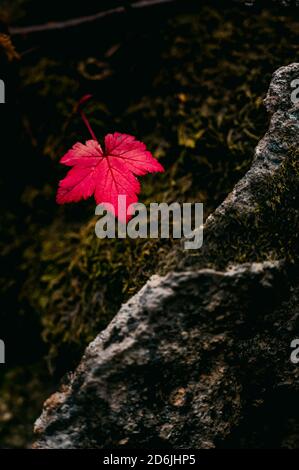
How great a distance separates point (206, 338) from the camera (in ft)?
3.59

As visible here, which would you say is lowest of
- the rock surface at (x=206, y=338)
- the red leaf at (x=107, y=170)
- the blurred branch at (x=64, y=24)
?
the rock surface at (x=206, y=338)

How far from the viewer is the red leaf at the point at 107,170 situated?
3.91 feet

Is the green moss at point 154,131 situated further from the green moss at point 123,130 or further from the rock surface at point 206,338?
the rock surface at point 206,338

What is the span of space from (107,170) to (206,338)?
0.55 m

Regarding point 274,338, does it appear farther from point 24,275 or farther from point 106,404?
point 24,275

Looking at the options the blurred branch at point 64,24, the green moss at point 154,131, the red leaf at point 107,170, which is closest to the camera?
the red leaf at point 107,170

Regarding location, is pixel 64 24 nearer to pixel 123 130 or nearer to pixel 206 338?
pixel 123 130

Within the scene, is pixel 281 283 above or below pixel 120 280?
above

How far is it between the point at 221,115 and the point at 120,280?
0.72m

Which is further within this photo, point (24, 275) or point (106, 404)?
point (24, 275)

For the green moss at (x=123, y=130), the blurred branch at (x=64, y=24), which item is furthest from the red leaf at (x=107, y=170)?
the blurred branch at (x=64, y=24)

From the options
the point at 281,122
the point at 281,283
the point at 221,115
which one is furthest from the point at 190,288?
the point at 221,115

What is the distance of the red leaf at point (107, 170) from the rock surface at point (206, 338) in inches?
10.0

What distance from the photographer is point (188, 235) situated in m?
1.14
